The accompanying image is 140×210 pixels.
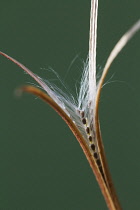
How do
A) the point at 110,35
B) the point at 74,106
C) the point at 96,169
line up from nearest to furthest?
the point at 96,169, the point at 74,106, the point at 110,35

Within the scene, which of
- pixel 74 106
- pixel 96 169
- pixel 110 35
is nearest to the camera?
pixel 96 169

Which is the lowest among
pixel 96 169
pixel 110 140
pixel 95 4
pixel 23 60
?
pixel 110 140

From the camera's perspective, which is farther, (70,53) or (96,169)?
→ (70,53)

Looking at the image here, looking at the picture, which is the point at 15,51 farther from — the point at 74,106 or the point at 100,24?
the point at 74,106

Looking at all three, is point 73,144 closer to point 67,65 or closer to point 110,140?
point 110,140

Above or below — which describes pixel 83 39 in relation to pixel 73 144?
above

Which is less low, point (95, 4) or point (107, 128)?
point (95, 4)

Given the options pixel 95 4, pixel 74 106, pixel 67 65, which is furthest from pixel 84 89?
pixel 67 65

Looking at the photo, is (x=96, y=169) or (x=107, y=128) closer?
(x=96, y=169)

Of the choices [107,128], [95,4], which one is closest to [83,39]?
[107,128]
